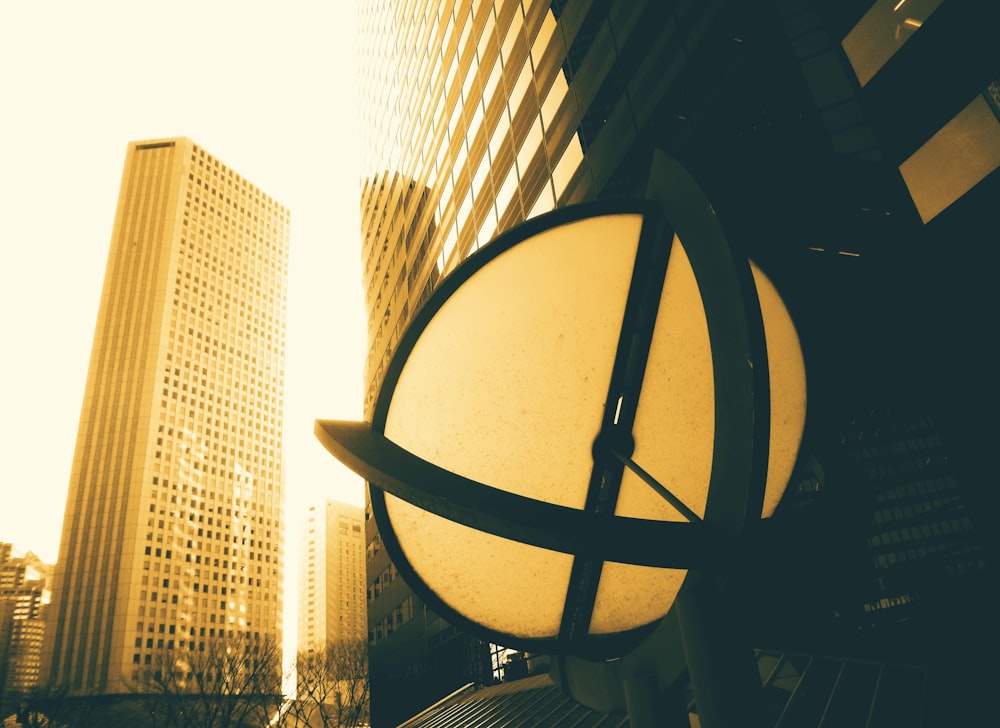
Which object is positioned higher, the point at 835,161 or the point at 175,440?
the point at 175,440

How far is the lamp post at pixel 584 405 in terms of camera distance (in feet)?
11.5

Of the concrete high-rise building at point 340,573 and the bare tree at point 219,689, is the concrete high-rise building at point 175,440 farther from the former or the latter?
the bare tree at point 219,689

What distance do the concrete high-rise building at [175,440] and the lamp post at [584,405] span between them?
108 metres

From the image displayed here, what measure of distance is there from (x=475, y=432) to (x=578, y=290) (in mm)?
1364

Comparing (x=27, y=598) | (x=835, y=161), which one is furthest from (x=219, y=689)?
(x=27, y=598)

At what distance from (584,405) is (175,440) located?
117m

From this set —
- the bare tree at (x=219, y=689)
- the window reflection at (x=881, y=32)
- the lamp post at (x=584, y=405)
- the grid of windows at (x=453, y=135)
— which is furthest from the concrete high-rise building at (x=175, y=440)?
the window reflection at (x=881, y=32)

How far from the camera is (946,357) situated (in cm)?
885

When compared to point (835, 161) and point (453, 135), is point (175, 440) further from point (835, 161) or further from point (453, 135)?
point (835, 161)

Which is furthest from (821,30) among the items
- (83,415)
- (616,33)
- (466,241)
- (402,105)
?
(83,415)

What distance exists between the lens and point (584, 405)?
470 cm

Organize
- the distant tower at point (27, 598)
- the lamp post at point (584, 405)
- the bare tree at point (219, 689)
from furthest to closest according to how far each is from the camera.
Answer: the distant tower at point (27, 598) < the bare tree at point (219, 689) < the lamp post at point (584, 405)

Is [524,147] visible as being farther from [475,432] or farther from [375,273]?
[375,273]

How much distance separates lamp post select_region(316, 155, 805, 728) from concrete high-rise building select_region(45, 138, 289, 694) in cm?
10751
